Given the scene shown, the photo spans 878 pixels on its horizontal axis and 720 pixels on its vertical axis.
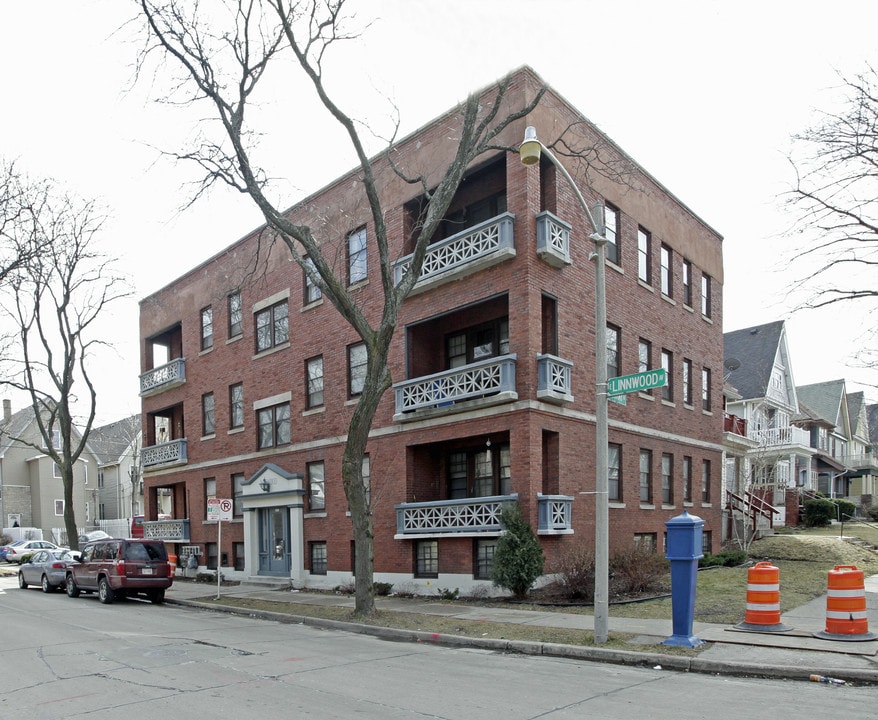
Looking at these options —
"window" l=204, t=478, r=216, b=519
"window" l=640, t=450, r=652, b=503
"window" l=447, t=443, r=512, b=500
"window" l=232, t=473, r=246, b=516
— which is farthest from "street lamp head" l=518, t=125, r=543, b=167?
"window" l=204, t=478, r=216, b=519

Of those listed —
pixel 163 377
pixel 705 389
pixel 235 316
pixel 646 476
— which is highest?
pixel 235 316

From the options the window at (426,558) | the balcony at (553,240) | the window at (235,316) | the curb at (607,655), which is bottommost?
the window at (426,558)

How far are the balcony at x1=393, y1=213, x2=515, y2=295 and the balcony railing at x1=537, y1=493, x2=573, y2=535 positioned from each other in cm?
583

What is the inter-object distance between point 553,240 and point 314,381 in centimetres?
1004

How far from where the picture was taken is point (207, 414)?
30.9 metres

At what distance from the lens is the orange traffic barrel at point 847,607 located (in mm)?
10906

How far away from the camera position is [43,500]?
64438mm

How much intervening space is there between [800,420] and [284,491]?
125ft

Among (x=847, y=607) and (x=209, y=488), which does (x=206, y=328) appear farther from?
(x=847, y=607)

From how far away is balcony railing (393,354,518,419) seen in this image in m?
17.8

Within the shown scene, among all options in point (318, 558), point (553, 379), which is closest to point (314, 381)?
point (318, 558)

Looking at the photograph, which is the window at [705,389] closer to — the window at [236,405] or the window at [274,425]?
the window at [274,425]

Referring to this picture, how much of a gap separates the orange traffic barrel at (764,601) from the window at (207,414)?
2308 centimetres

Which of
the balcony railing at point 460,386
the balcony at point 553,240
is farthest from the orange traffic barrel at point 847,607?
the balcony at point 553,240
